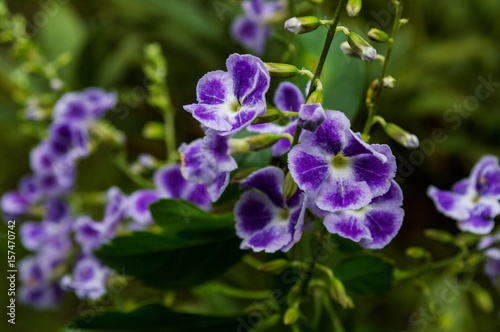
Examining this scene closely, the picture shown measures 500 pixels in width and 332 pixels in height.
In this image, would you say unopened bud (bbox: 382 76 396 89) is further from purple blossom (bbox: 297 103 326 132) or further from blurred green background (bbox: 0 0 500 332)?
blurred green background (bbox: 0 0 500 332)

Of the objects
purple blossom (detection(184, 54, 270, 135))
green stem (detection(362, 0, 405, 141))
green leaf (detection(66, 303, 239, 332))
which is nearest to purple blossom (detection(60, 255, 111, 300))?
green leaf (detection(66, 303, 239, 332))

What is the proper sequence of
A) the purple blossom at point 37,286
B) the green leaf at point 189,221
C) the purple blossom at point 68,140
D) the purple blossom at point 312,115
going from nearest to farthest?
the purple blossom at point 312,115, the green leaf at point 189,221, the purple blossom at point 68,140, the purple blossom at point 37,286

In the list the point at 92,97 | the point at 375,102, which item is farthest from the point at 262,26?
the point at 375,102

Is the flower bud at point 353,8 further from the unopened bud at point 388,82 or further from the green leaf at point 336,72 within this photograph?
the green leaf at point 336,72

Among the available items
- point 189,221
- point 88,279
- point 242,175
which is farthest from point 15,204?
point 242,175

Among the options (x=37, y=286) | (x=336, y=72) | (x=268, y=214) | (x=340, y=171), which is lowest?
(x=37, y=286)

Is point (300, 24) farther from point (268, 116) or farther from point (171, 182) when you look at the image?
point (171, 182)

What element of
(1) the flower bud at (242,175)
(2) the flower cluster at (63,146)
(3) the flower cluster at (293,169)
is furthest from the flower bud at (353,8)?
(2) the flower cluster at (63,146)
